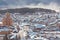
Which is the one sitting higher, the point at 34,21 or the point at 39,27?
the point at 34,21

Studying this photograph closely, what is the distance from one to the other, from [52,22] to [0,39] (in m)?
2.17

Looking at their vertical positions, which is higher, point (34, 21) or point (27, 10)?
point (27, 10)

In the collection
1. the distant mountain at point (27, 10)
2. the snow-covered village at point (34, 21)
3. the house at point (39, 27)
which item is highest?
the distant mountain at point (27, 10)

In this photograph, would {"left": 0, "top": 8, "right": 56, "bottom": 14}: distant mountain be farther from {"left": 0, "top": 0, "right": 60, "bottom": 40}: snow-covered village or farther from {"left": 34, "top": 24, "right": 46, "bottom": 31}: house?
{"left": 34, "top": 24, "right": 46, "bottom": 31}: house

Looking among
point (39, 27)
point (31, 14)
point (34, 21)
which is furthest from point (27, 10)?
point (39, 27)

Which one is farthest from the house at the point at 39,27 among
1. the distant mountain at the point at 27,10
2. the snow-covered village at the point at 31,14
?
the distant mountain at the point at 27,10

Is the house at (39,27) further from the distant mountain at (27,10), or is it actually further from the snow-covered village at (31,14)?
the distant mountain at (27,10)

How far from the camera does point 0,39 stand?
3480mm

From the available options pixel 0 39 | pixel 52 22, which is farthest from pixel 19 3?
pixel 0 39

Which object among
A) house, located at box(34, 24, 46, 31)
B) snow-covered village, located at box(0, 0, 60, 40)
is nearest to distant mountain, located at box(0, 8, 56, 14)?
snow-covered village, located at box(0, 0, 60, 40)

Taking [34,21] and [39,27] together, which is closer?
[39,27]

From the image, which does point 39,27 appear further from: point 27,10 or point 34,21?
point 27,10

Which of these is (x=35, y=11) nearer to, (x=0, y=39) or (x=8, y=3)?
(x=8, y=3)

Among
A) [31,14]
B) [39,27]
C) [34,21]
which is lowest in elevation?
[39,27]
